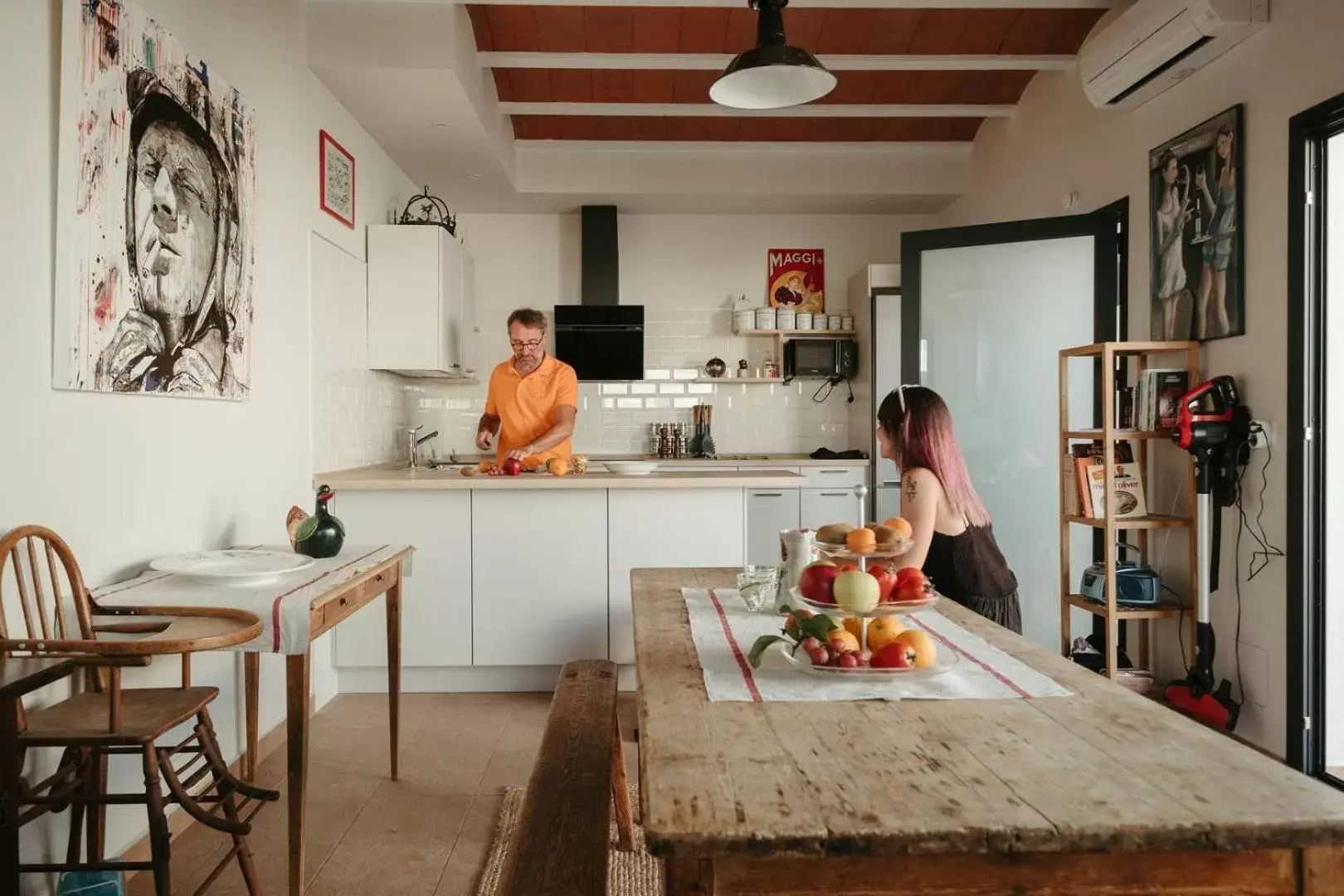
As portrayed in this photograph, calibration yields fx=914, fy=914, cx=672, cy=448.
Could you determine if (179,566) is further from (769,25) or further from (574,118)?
(574,118)

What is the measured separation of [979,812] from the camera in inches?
40.0

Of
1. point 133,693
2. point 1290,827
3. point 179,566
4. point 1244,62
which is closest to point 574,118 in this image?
point 1244,62

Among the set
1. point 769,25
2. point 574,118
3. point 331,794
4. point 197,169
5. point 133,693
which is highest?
→ point 574,118

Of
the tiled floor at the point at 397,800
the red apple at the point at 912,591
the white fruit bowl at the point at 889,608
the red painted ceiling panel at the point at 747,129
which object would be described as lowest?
the tiled floor at the point at 397,800

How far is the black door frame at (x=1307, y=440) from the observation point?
3.05 metres

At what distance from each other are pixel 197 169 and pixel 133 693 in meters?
1.64

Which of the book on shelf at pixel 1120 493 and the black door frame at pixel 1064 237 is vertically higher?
the black door frame at pixel 1064 237

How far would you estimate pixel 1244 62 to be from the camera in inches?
134

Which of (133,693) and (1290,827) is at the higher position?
(1290,827)

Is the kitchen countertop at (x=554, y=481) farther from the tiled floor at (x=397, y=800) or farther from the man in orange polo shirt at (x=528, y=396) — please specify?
the tiled floor at (x=397, y=800)

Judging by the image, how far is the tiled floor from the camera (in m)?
2.41

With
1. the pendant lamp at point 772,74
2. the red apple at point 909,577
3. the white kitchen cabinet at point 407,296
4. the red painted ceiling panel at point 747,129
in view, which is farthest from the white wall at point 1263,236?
the white kitchen cabinet at point 407,296

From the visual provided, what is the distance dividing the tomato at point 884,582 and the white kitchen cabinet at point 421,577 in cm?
270

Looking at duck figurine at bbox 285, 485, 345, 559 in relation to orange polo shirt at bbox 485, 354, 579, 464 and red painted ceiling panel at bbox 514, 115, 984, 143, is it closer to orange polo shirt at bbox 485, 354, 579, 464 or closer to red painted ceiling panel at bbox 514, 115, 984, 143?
orange polo shirt at bbox 485, 354, 579, 464
